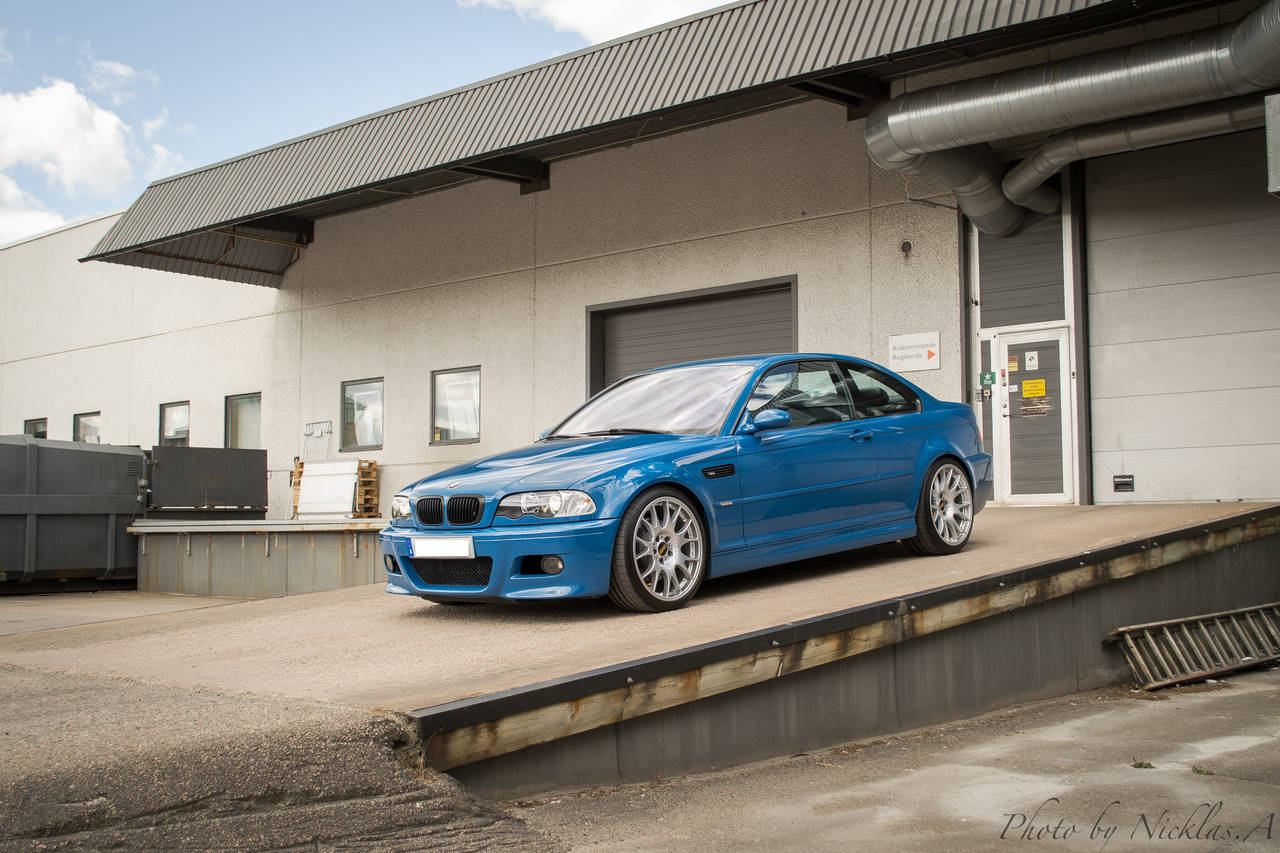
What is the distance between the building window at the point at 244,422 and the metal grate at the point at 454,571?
16.3 metres

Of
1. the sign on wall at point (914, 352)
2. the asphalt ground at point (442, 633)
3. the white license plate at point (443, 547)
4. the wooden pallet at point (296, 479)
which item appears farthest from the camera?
the wooden pallet at point (296, 479)

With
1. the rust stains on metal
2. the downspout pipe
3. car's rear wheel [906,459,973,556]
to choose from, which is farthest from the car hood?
the downspout pipe

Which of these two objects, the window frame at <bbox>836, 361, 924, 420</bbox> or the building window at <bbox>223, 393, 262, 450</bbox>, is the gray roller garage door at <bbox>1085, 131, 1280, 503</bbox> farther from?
the building window at <bbox>223, 393, 262, 450</bbox>

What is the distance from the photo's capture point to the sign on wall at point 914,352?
13312 millimetres

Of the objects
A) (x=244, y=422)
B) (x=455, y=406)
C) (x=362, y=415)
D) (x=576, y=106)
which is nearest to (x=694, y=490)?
(x=576, y=106)

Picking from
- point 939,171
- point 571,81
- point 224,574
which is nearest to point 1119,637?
point 939,171

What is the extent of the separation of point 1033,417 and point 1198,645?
482cm

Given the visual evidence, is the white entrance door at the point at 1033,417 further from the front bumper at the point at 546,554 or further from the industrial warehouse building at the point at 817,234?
the front bumper at the point at 546,554

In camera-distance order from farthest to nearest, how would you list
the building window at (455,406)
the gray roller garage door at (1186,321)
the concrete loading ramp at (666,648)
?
the building window at (455,406), the gray roller garage door at (1186,321), the concrete loading ramp at (666,648)

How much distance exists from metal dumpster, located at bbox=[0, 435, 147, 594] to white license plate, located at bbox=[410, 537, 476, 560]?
32.0 ft

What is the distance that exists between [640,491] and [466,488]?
962 millimetres

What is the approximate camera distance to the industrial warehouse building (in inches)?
442

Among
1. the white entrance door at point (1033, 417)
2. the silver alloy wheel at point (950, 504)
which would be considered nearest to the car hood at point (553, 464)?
the silver alloy wheel at point (950, 504)

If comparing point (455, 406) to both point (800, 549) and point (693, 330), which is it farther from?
point (800, 549)
